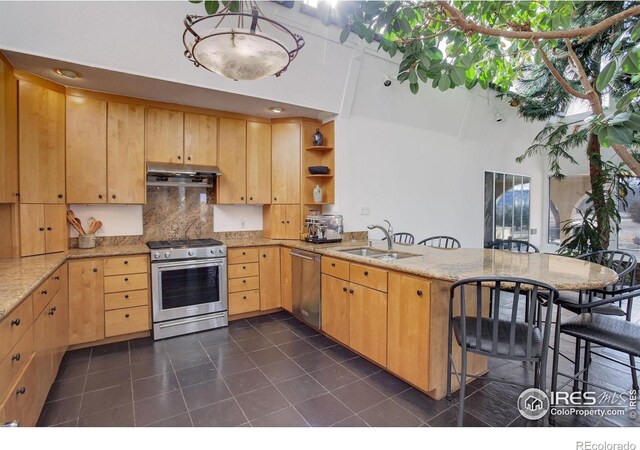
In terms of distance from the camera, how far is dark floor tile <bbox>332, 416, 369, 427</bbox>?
1.93m

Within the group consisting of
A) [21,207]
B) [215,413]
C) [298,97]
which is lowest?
[215,413]

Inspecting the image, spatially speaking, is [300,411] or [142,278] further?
[142,278]

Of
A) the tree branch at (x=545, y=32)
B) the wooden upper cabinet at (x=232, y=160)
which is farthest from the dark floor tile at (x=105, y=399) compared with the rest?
the tree branch at (x=545, y=32)

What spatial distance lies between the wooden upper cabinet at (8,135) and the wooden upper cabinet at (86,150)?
1.42 ft

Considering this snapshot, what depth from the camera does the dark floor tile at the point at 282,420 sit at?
1.94m

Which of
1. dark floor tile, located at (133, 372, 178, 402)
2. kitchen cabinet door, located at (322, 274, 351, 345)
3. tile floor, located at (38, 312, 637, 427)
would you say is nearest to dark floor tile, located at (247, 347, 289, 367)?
tile floor, located at (38, 312, 637, 427)

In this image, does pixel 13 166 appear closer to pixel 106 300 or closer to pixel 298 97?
pixel 106 300

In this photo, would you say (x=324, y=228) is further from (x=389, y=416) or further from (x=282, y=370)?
(x=389, y=416)

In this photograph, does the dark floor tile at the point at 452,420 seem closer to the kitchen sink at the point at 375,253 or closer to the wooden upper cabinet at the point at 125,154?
the kitchen sink at the point at 375,253

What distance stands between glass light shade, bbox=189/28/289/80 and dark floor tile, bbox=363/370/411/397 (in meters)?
2.28

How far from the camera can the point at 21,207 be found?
277 centimetres

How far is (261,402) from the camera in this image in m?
2.16
